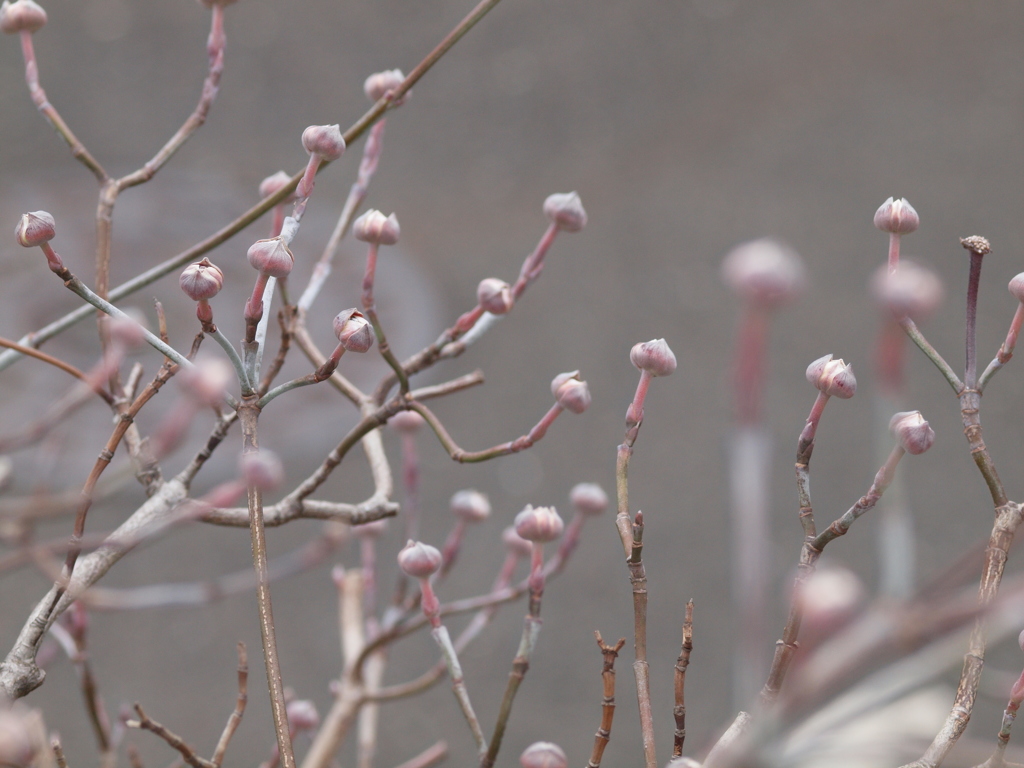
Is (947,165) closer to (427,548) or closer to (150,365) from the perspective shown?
(150,365)

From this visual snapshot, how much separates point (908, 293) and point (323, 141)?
0.53ft

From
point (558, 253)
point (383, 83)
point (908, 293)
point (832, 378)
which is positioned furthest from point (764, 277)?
point (558, 253)

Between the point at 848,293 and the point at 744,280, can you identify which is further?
the point at 848,293

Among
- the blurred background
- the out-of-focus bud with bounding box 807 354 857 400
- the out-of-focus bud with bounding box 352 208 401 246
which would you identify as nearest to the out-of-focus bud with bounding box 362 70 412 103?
the out-of-focus bud with bounding box 352 208 401 246

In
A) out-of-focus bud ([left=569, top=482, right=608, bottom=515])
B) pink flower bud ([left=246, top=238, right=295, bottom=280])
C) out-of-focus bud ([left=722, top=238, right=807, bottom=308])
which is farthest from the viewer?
out-of-focus bud ([left=569, top=482, right=608, bottom=515])

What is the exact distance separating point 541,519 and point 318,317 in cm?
103

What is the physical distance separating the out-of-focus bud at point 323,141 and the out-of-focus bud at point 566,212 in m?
0.09

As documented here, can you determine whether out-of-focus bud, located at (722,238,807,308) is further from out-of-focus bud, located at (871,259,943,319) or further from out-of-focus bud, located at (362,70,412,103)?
out-of-focus bud, located at (362,70,412,103)

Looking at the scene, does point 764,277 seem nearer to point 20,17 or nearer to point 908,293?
point 908,293

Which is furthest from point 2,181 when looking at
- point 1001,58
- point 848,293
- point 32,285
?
point 1001,58

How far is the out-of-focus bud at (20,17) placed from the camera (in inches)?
12.6

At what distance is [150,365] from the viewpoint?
1247 millimetres

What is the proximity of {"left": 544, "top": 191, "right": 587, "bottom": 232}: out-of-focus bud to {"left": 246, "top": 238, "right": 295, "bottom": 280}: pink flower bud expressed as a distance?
11 cm

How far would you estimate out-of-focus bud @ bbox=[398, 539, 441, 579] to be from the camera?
277 millimetres
